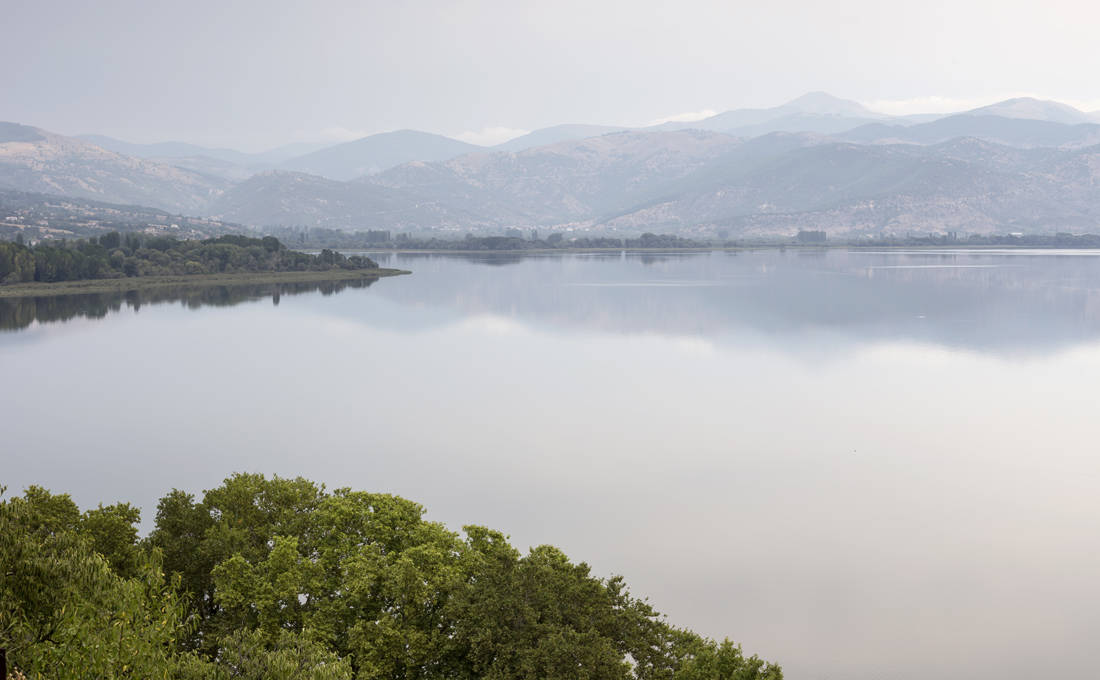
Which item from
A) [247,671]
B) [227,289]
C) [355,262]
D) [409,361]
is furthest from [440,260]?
[247,671]

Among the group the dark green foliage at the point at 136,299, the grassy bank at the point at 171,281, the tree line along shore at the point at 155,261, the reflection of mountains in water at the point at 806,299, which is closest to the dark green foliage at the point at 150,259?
the tree line along shore at the point at 155,261

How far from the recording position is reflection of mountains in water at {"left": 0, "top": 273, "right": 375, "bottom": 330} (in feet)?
254

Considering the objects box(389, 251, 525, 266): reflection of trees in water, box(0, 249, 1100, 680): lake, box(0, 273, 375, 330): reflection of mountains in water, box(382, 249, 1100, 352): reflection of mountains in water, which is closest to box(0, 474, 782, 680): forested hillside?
box(0, 249, 1100, 680): lake

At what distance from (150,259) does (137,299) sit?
86.5 feet

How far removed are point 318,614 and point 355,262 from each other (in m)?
124

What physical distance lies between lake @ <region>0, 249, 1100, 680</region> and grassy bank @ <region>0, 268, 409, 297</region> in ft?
55.1

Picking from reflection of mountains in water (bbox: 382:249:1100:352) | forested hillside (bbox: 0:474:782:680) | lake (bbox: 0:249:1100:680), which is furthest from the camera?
reflection of mountains in water (bbox: 382:249:1100:352)

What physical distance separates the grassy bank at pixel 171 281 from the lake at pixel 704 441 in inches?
661

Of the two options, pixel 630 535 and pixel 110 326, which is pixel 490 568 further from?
pixel 110 326

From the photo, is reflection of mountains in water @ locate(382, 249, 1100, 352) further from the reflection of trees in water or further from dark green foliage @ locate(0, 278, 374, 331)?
the reflection of trees in water

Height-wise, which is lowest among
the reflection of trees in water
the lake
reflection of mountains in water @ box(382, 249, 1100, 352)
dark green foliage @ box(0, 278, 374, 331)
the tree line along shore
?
the lake

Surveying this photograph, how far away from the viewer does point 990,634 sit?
18844 millimetres

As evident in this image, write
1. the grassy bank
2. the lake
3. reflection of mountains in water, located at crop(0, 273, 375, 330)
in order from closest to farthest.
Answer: the lake
reflection of mountains in water, located at crop(0, 273, 375, 330)
the grassy bank

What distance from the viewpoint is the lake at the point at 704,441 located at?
20.3 meters
